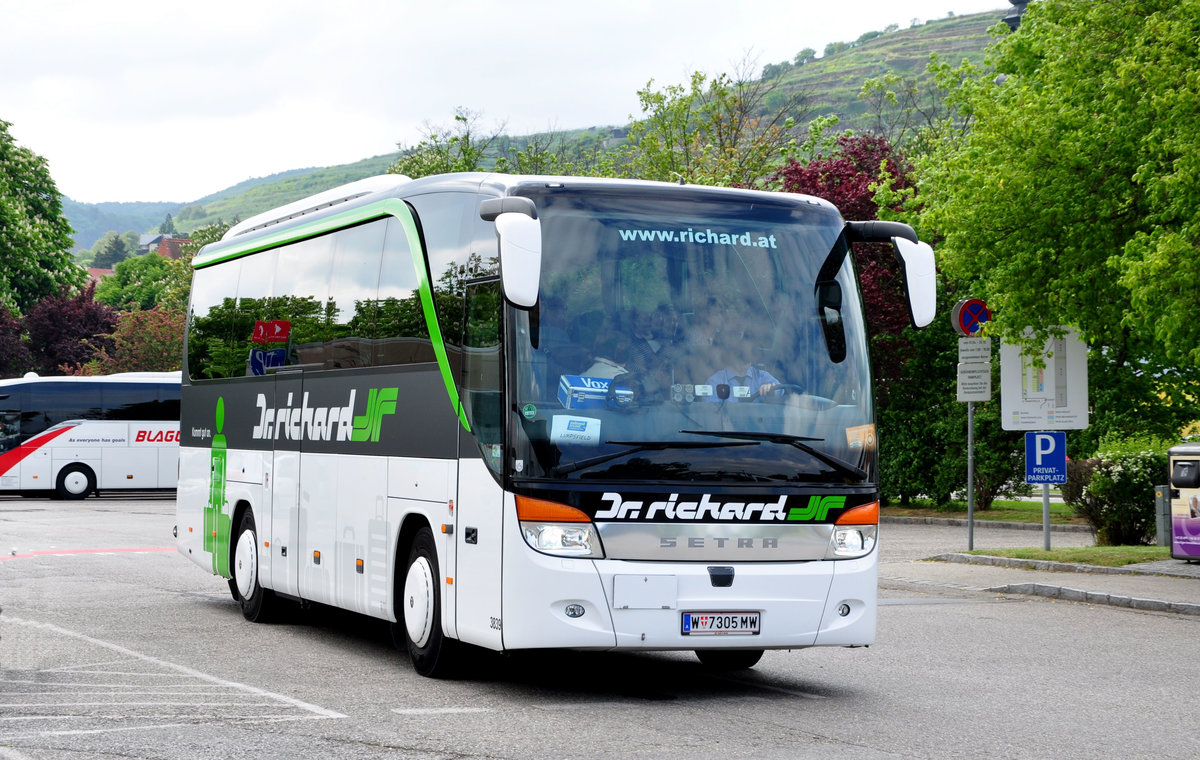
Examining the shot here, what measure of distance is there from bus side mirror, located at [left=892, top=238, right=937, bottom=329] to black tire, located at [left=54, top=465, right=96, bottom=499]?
36.8 m

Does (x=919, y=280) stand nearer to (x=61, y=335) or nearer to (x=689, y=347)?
(x=689, y=347)

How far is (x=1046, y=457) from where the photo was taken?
65.8 feet

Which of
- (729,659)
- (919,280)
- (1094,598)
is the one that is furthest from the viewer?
(1094,598)

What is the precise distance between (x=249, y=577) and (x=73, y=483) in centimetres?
3093

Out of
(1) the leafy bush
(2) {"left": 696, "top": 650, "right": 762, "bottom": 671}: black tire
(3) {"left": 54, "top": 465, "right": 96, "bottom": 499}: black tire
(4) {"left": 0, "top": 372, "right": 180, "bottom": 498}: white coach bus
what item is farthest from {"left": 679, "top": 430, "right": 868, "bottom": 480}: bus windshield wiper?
(3) {"left": 54, "top": 465, "right": 96, "bottom": 499}: black tire

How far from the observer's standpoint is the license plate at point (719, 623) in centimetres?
912

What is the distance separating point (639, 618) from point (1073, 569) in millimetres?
11219

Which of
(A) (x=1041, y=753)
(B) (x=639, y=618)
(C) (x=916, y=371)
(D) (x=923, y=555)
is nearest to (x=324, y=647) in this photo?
(B) (x=639, y=618)

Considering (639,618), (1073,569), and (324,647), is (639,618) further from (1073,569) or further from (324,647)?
(1073,569)

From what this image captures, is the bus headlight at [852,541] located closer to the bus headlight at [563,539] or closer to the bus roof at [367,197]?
the bus headlight at [563,539]

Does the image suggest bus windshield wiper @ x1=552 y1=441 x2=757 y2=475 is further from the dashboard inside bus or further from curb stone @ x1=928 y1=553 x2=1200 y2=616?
curb stone @ x1=928 y1=553 x2=1200 y2=616

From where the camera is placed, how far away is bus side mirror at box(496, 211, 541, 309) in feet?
28.6

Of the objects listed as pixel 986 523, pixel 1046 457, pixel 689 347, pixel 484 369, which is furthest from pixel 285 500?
pixel 986 523

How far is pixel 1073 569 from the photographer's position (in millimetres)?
18750
